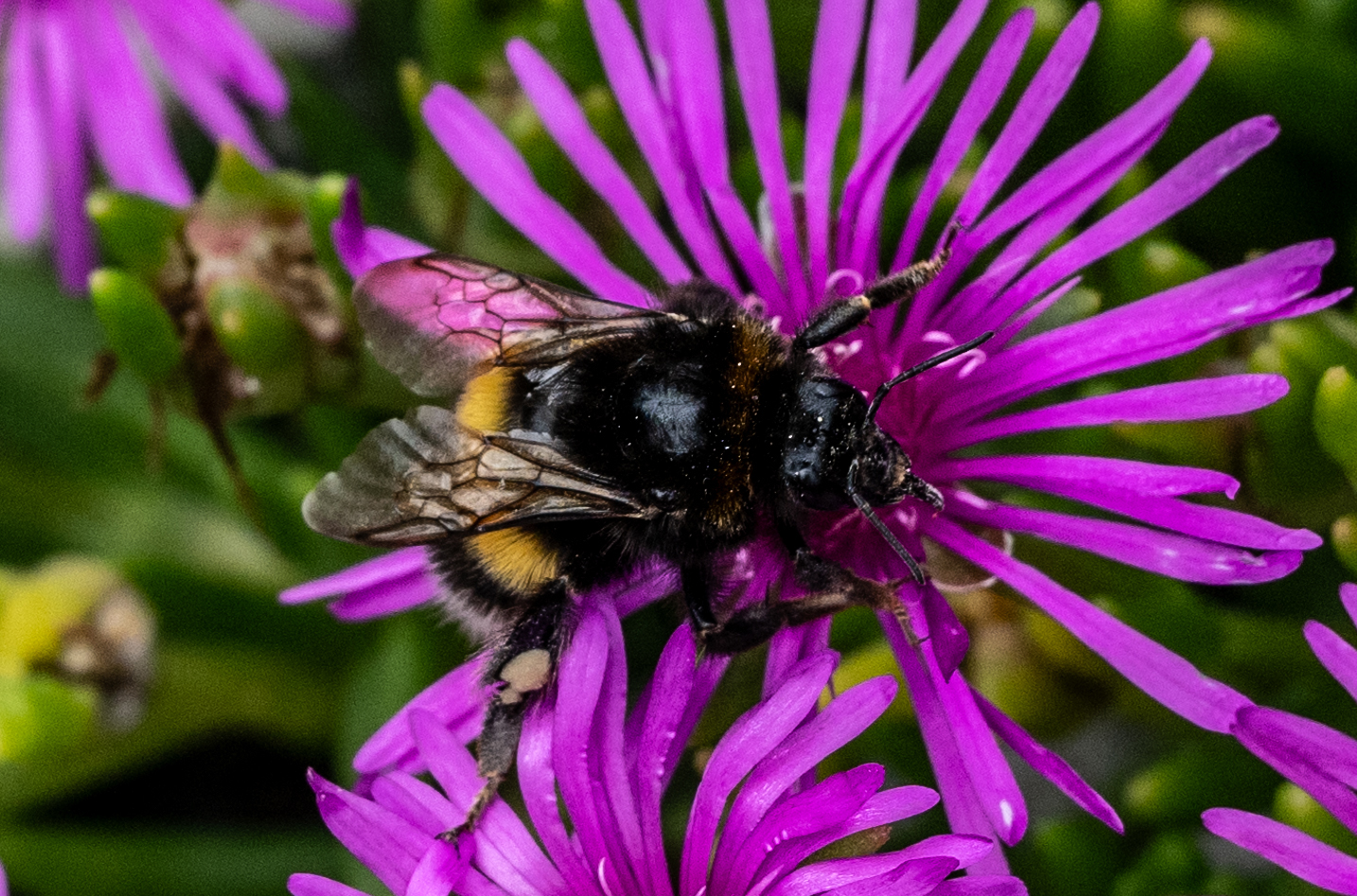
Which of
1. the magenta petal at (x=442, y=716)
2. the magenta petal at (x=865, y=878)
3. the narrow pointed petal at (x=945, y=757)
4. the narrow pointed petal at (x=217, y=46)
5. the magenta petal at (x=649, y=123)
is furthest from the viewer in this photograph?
the narrow pointed petal at (x=217, y=46)

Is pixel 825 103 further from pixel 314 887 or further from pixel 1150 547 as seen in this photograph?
pixel 314 887

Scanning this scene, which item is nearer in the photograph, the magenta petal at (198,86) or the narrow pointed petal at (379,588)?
the narrow pointed petal at (379,588)

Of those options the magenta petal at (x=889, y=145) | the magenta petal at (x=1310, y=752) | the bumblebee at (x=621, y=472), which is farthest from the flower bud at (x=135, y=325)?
the magenta petal at (x=1310, y=752)

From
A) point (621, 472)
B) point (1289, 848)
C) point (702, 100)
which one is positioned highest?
point (702, 100)

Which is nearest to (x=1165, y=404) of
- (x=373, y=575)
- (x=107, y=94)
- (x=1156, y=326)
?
(x=1156, y=326)

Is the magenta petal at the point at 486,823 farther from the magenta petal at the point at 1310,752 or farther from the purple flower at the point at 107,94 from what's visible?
the purple flower at the point at 107,94
